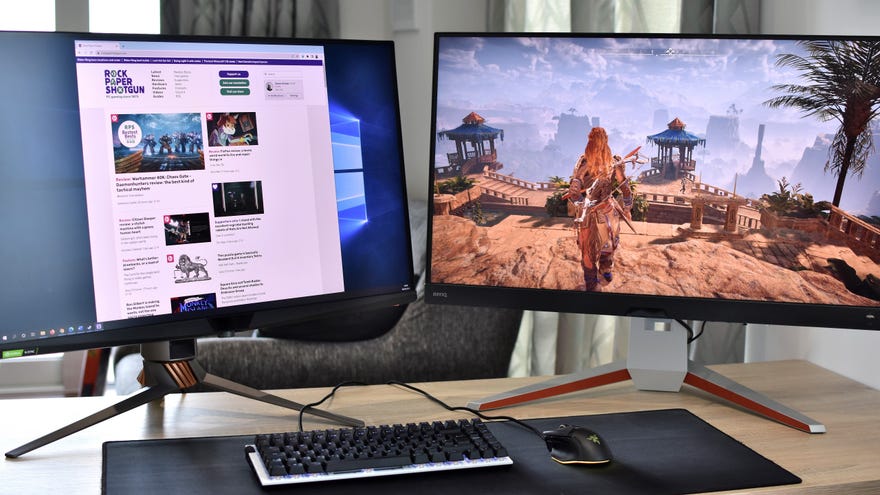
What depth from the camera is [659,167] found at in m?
1.32

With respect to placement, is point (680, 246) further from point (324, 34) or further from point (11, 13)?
point (11, 13)

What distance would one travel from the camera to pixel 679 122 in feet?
4.34

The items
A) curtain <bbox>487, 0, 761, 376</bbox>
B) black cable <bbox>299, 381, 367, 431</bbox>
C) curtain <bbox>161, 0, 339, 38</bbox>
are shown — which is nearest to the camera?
black cable <bbox>299, 381, 367, 431</bbox>

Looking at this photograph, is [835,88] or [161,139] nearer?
[161,139]

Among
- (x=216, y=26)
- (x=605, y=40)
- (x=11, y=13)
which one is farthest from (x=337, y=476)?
(x=11, y=13)

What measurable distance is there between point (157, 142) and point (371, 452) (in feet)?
1.54

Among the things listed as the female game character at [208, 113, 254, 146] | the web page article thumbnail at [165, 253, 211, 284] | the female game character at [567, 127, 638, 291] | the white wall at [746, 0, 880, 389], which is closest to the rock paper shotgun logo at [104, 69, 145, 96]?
the female game character at [208, 113, 254, 146]

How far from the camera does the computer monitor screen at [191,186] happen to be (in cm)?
108

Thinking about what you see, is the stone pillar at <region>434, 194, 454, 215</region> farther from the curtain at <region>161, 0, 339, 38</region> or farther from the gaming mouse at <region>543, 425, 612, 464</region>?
the curtain at <region>161, 0, 339, 38</region>

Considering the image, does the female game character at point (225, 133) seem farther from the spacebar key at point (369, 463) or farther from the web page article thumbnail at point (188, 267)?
the spacebar key at point (369, 463)

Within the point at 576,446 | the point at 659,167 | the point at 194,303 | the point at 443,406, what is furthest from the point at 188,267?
the point at 659,167

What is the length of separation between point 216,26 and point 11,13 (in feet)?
2.55

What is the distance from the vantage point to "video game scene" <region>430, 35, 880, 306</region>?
1289 millimetres

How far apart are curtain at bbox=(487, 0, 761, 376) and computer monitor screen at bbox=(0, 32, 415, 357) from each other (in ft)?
4.28
